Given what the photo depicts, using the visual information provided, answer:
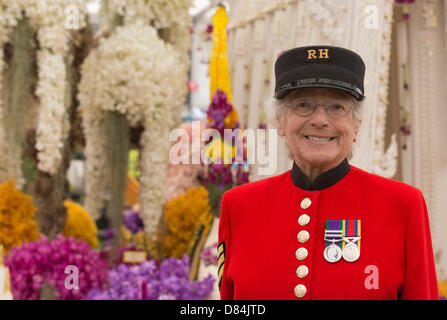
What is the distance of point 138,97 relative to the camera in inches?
78.9

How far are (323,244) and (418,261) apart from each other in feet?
0.47

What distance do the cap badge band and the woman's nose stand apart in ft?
0.51

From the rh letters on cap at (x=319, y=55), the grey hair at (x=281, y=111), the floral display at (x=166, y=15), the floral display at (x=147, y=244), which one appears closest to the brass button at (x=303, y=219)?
the grey hair at (x=281, y=111)

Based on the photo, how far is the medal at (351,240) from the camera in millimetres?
775

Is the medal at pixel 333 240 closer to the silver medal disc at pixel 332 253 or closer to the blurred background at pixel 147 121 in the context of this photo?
the silver medal disc at pixel 332 253

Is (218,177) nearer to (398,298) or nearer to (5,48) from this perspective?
(5,48)

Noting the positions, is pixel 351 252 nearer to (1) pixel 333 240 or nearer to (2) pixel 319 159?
(1) pixel 333 240

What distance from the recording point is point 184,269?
1.96 meters

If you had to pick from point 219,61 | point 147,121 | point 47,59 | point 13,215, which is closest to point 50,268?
point 13,215

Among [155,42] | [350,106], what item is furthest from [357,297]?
[155,42]

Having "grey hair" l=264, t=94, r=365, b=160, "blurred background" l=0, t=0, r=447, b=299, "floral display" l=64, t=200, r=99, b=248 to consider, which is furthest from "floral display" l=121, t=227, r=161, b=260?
"grey hair" l=264, t=94, r=365, b=160

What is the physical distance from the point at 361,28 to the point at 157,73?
810 mm

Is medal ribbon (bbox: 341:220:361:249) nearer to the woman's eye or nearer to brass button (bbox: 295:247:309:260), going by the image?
brass button (bbox: 295:247:309:260)

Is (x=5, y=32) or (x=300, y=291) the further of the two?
(x=5, y=32)
